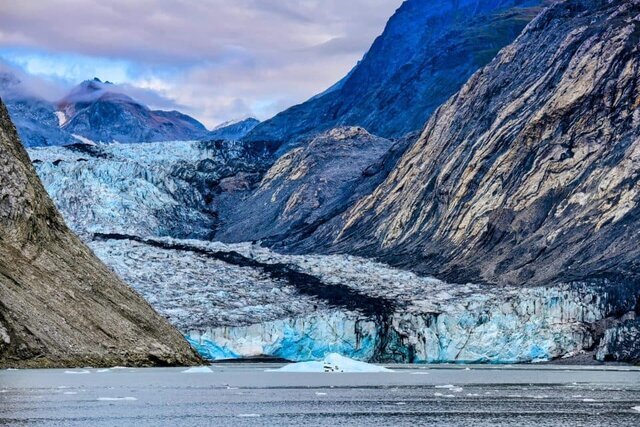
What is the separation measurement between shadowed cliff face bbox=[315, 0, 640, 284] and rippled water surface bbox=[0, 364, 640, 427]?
45550mm

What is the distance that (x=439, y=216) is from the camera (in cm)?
14575

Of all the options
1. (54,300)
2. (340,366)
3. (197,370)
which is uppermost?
(54,300)

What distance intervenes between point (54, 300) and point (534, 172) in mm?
76404

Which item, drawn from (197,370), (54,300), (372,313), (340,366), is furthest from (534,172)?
(54,300)

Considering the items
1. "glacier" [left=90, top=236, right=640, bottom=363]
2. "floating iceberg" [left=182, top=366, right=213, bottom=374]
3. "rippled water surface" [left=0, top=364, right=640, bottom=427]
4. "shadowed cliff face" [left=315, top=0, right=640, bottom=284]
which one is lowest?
"rippled water surface" [left=0, top=364, right=640, bottom=427]

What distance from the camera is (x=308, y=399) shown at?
164 feet

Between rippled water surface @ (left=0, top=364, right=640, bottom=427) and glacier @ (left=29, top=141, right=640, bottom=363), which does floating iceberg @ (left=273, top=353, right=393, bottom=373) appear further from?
glacier @ (left=29, top=141, right=640, bottom=363)

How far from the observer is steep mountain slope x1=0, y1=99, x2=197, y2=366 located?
219ft

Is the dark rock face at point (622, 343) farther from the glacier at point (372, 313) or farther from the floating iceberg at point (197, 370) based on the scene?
the floating iceberg at point (197, 370)

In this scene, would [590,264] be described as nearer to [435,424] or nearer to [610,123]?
[610,123]

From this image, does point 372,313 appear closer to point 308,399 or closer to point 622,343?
point 622,343

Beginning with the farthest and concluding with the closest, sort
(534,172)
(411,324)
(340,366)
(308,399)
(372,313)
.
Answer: (534,172) → (372,313) → (411,324) → (340,366) → (308,399)

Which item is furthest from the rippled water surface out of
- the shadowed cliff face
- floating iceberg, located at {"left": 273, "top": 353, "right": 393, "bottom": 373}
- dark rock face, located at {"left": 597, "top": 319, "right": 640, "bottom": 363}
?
the shadowed cliff face

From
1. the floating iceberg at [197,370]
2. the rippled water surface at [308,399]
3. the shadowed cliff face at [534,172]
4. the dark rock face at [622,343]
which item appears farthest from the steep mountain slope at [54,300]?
the shadowed cliff face at [534,172]
